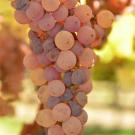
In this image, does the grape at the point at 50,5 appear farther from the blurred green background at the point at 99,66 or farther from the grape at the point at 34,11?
the blurred green background at the point at 99,66

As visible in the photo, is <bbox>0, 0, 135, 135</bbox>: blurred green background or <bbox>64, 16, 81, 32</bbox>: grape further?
<bbox>0, 0, 135, 135</bbox>: blurred green background

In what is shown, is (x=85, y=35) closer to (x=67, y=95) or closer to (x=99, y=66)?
(x=67, y=95)

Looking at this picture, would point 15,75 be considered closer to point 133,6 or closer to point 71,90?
point 133,6

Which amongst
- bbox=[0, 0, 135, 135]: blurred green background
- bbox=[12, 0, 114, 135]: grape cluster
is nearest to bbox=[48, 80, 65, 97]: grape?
bbox=[12, 0, 114, 135]: grape cluster

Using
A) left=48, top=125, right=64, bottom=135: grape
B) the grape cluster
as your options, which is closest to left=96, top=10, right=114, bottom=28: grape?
the grape cluster

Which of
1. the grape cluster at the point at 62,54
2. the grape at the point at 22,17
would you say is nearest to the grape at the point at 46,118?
the grape cluster at the point at 62,54

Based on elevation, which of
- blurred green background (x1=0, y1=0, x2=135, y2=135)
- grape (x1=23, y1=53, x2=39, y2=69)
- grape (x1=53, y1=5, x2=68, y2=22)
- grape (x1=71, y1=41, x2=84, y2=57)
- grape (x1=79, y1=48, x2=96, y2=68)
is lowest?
blurred green background (x1=0, y1=0, x2=135, y2=135)

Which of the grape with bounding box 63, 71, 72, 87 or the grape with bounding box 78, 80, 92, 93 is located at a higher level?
the grape with bounding box 63, 71, 72, 87

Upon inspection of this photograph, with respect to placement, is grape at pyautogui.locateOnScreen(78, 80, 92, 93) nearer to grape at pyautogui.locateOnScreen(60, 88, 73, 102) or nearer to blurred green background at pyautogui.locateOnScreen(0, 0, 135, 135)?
grape at pyautogui.locateOnScreen(60, 88, 73, 102)
